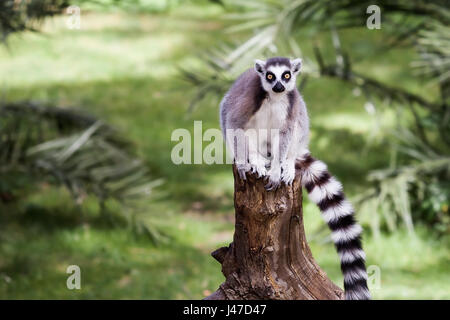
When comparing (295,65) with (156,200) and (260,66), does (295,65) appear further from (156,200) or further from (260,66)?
(156,200)

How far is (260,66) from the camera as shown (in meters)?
3.47

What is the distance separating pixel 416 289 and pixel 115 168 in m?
4.01

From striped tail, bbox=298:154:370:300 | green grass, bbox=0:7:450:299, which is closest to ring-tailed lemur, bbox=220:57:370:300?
striped tail, bbox=298:154:370:300

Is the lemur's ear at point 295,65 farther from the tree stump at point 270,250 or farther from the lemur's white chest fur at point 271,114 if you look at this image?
the tree stump at point 270,250

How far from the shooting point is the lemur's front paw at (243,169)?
128 inches

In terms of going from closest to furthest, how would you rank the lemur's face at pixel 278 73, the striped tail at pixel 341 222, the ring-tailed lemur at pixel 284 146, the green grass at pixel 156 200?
the striped tail at pixel 341 222 < the ring-tailed lemur at pixel 284 146 < the lemur's face at pixel 278 73 < the green grass at pixel 156 200

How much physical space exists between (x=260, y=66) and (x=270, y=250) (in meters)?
1.16

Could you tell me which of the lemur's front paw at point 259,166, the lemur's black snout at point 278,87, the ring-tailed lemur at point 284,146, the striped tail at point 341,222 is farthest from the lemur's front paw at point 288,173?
the lemur's black snout at point 278,87

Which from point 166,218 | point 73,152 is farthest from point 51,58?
point 166,218

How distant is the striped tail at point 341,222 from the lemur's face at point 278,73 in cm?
57

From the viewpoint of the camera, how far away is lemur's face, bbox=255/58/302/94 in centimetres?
335

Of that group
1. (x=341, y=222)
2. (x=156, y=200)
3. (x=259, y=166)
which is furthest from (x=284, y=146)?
(x=156, y=200)

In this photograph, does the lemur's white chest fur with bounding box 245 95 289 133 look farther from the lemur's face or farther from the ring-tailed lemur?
the lemur's face

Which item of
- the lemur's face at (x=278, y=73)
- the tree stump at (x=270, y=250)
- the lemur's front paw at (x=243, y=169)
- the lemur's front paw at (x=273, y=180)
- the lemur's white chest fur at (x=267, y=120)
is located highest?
the lemur's face at (x=278, y=73)
